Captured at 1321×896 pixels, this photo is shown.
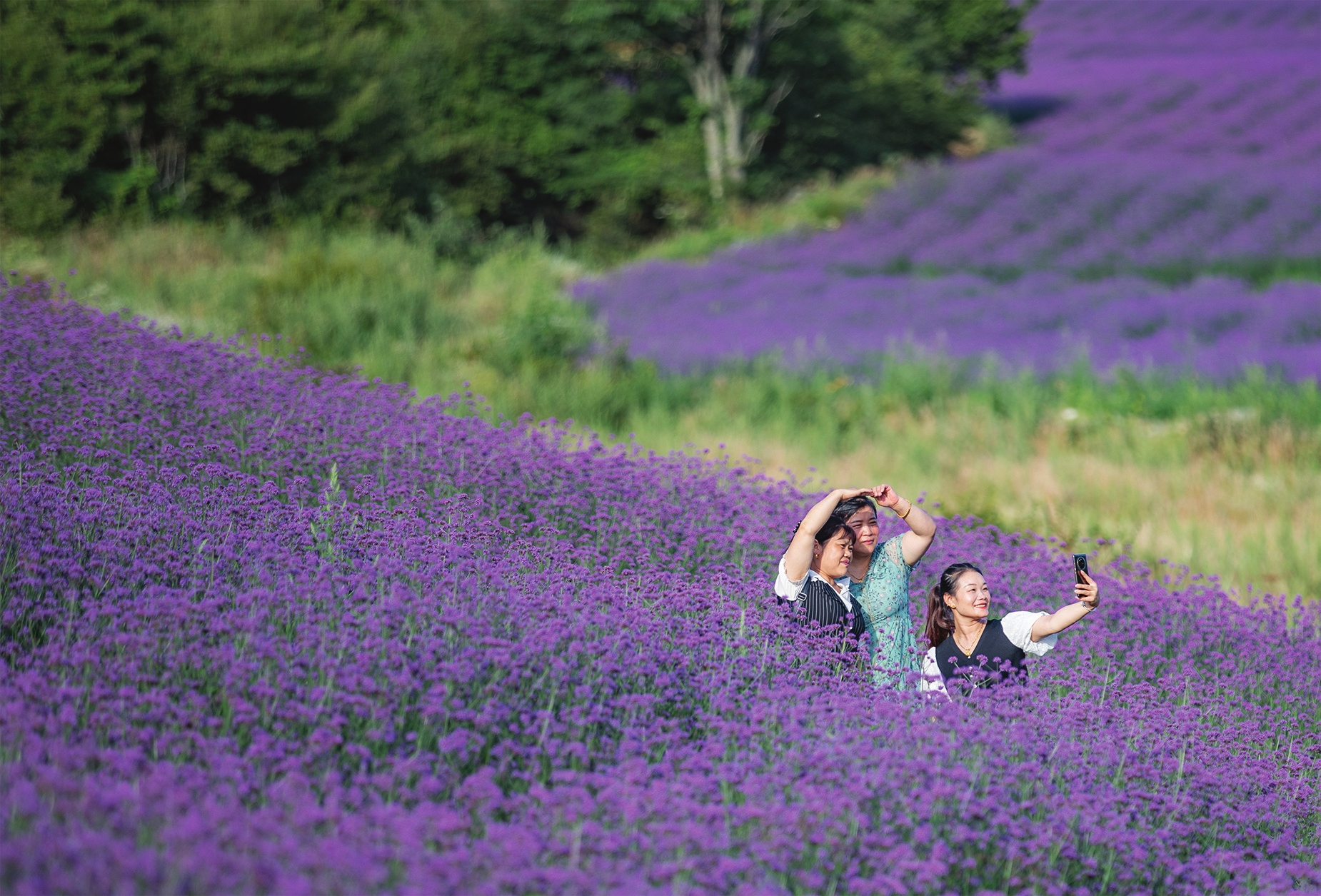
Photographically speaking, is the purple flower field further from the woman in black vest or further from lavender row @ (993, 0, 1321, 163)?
the woman in black vest

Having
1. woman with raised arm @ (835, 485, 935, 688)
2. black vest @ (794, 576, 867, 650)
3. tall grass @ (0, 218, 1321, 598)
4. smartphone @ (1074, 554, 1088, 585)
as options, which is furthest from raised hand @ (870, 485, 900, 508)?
tall grass @ (0, 218, 1321, 598)

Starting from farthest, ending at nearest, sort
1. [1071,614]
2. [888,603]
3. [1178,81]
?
[1178,81] < [888,603] < [1071,614]

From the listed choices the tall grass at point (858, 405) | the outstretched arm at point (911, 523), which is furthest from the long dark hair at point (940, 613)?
the tall grass at point (858, 405)

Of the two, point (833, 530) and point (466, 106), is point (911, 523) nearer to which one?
point (833, 530)

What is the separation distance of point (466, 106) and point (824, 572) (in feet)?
62.3

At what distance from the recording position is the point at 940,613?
13.4 ft

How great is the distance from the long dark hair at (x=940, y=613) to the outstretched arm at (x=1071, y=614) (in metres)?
0.30

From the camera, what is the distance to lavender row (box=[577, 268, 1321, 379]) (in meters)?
9.85

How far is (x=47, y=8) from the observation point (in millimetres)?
13906

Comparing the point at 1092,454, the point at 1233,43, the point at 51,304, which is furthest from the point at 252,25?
the point at 1233,43

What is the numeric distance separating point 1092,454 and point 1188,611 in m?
3.19

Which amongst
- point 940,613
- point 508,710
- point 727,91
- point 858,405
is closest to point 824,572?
point 940,613

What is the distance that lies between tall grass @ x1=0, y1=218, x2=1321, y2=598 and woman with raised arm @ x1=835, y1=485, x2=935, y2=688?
1.51 meters

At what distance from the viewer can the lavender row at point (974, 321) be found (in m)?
9.85
